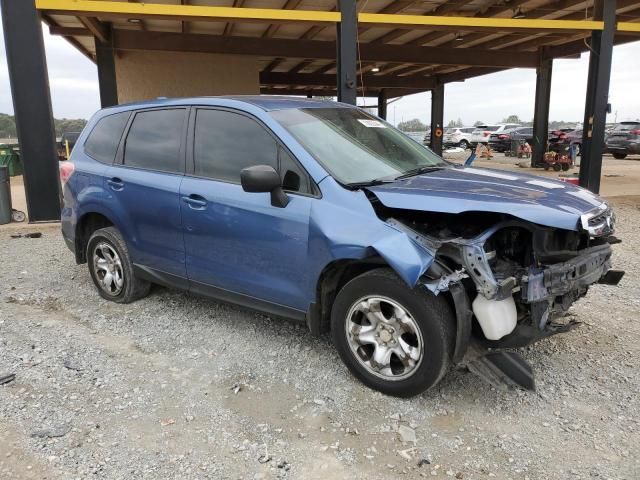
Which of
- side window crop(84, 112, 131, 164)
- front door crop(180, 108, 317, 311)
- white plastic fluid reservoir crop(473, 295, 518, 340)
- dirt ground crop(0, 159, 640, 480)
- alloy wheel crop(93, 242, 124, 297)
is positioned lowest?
dirt ground crop(0, 159, 640, 480)

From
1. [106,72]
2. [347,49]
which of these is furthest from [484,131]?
[347,49]

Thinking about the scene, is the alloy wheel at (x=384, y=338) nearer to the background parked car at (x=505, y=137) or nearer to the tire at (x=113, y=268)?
the tire at (x=113, y=268)

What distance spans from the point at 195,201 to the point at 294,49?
10.5 metres

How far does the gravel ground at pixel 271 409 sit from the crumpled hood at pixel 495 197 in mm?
1128

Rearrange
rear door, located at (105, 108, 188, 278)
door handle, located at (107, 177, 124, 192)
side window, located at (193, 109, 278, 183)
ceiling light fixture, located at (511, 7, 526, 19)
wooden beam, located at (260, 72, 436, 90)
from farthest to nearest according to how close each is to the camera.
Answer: wooden beam, located at (260, 72, 436, 90) → ceiling light fixture, located at (511, 7, 526, 19) → door handle, located at (107, 177, 124, 192) → rear door, located at (105, 108, 188, 278) → side window, located at (193, 109, 278, 183)

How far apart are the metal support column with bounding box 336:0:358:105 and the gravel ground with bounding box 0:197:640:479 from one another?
5.63 meters

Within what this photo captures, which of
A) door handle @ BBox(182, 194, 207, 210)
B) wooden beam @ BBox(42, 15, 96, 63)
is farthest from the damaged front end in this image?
wooden beam @ BBox(42, 15, 96, 63)

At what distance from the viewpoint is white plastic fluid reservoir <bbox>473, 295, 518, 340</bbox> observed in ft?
9.63

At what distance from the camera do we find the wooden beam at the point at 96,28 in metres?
10.5

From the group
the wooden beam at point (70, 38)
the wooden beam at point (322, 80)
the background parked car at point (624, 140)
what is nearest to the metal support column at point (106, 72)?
the wooden beam at point (70, 38)

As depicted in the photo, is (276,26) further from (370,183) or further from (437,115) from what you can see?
(437,115)

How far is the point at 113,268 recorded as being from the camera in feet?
15.9

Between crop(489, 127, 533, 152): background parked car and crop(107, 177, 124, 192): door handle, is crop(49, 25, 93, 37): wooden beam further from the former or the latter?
crop(489, 127, 533, 152): background parked car

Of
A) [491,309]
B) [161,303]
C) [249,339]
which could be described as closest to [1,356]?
[161,303]
